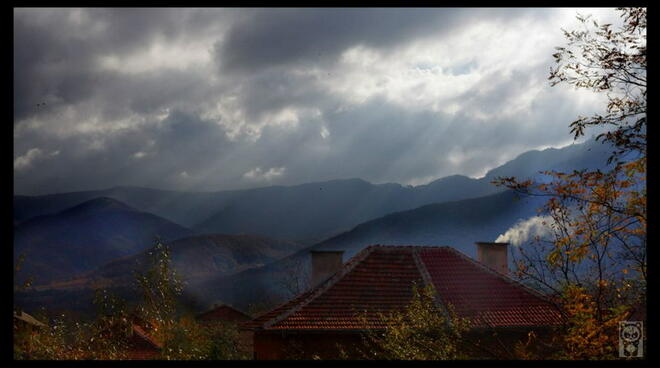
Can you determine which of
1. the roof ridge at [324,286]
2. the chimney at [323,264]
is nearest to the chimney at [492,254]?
the roof ridge at [324,286]

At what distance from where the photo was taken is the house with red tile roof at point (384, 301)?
24.5 m

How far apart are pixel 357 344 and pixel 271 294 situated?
5370 cm

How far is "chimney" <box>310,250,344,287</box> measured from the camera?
30.5 m

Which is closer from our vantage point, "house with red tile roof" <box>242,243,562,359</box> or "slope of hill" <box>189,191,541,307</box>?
"house with red tile roof" <box>242,243,562,359</box>

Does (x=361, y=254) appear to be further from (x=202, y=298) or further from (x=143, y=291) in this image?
(x=202, y=298)

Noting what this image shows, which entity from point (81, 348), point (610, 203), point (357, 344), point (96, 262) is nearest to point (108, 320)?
point (81, 348)

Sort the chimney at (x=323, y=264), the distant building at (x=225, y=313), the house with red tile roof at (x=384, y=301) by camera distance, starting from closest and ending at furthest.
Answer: the house with red tile roof at (x=384, y=301)
the chimney at (x=323, y=264)
the distant building at (x=225, y=313)

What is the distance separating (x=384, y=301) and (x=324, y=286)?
2.28 metres

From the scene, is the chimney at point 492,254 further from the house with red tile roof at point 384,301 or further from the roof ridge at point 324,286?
the roof ridge at point 324,286

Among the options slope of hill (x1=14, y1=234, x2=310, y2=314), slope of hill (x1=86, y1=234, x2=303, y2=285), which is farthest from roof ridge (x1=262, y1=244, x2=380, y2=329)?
slope of hill (x1=86, y1=234, x2=303, y2=285)

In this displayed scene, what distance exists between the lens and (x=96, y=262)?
294 ft

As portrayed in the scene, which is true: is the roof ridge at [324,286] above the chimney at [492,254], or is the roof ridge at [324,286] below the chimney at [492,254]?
below

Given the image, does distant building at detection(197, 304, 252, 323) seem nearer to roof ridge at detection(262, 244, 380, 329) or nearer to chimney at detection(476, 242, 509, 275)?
chimney at detection(476, 242, 509, 275)

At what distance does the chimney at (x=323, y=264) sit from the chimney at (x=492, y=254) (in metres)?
6.23
